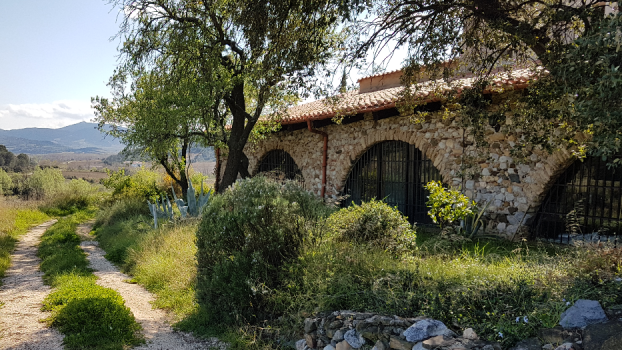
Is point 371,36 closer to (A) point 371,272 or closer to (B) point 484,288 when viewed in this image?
(A) point 371,272

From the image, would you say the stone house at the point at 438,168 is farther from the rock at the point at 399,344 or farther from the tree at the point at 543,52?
the rock at the point at 399,344

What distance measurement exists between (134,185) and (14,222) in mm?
4348

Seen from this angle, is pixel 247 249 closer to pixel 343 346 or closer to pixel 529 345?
pixel 343 346

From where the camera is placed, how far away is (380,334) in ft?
10.6

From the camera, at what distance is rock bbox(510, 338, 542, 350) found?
2750 millimetres

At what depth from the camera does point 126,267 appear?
763 centimetres

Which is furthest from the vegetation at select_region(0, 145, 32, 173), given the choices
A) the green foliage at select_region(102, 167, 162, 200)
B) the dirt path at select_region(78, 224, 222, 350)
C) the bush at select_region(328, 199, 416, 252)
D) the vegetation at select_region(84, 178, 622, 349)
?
the bush at select_region(328, 199, 416, 252)

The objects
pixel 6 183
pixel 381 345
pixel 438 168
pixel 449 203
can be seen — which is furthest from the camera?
pixel 6 183

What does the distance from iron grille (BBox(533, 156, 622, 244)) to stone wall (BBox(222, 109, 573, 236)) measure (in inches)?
13.8

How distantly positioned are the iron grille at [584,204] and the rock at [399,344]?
205 inches

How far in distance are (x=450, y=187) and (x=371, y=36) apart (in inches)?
152

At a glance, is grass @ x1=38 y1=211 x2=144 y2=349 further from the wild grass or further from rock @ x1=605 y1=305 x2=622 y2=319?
rock @ x1=605 y1=305 x2=622 y2=319

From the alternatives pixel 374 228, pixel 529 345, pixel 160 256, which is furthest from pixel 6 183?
pixel 529 345

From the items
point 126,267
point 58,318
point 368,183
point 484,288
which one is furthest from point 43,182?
point 484,288
